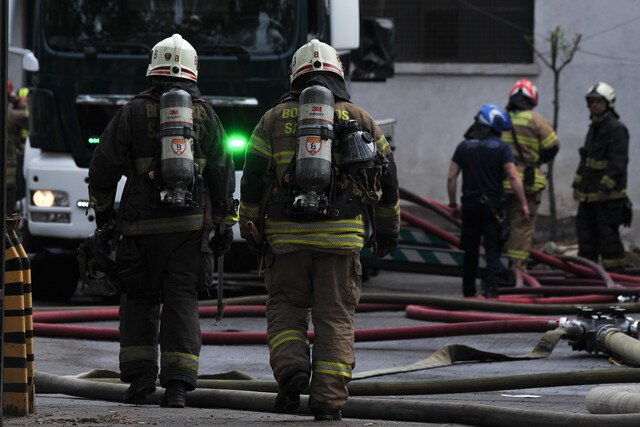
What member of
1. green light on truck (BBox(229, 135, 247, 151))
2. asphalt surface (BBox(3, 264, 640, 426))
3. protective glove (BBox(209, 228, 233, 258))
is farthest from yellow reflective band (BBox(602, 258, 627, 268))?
protective glove (BBox(209, 228, 233, 258))

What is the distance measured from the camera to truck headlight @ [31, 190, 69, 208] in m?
9.84

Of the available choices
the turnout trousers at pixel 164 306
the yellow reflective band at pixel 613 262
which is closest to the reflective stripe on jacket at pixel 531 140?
the yellow reflective band at pixel 613 262

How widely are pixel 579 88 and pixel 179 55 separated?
11.5m

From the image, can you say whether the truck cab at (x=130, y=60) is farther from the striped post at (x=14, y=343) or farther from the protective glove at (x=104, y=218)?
the striped post at (x=14, y=343)

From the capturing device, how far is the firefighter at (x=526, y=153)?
11258 mm

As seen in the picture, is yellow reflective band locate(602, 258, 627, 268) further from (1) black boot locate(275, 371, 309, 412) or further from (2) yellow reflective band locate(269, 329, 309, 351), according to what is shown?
(1) black boot locate(275, 371, 309, 412)

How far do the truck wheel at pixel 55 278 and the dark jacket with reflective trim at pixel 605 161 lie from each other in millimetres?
5201

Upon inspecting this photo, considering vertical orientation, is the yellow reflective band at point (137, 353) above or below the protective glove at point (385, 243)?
Answer: below

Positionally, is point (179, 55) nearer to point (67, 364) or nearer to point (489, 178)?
point (67, 364)

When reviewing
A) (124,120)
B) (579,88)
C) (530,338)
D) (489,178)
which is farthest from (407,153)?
(124,120)

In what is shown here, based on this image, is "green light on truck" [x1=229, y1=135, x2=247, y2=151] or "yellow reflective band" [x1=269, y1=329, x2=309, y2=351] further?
"green light on truck" [x1=229, y1=135, x2=247, y2=151]

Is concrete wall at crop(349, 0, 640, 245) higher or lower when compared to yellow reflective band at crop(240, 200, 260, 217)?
higher

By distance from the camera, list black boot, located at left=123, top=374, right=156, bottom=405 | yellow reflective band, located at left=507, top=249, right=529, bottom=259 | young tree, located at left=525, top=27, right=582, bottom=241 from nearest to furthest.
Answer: black boot, located at left=123, top=374, right=156, bottom=405 < yellow reflective band, located at left=507, top=249, right=529, bottom=259 < young tree, located at left=525, top=27, right=582, bottom=241

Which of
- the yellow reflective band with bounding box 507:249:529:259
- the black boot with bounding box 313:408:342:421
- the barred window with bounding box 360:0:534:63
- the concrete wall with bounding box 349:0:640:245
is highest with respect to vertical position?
the barred window with bounding box 360:0:534:63
